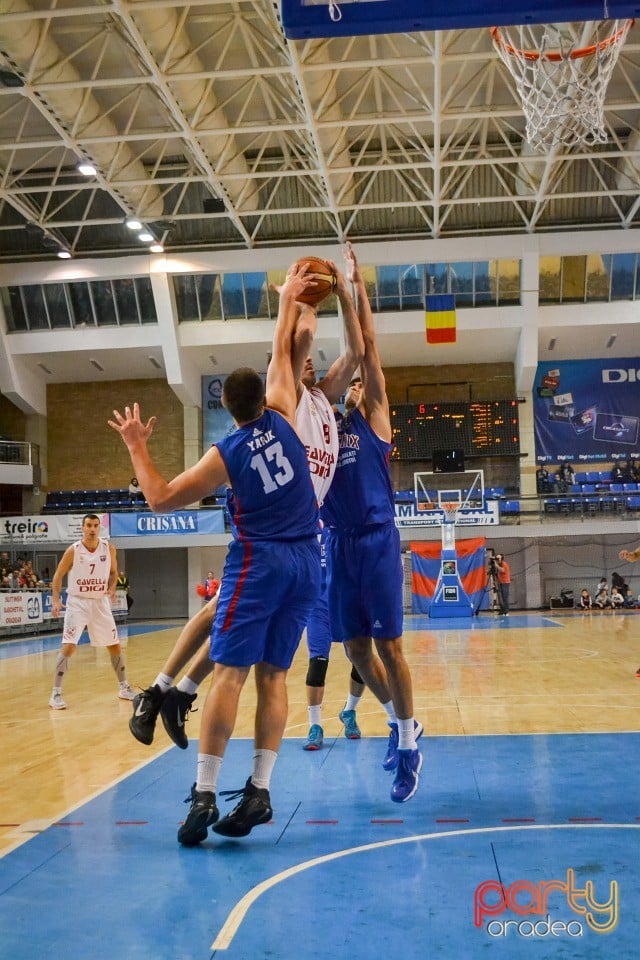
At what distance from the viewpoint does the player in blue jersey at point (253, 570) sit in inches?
141

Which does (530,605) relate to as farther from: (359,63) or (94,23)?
(94,23)

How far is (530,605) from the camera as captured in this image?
28.8m

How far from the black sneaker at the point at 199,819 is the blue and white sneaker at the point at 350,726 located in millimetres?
2639

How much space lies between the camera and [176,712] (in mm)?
4168

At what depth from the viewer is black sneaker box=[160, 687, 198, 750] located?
13.4 ft

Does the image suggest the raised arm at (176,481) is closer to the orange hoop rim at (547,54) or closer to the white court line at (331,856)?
the white court line at (331,856)

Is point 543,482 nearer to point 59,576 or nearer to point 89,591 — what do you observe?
point 89,591

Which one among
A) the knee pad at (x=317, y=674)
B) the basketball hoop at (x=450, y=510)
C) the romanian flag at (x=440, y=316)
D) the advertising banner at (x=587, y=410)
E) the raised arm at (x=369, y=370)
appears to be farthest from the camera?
the advertising banner at (x=587, y=410)

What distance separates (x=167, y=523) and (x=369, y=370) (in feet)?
72.3

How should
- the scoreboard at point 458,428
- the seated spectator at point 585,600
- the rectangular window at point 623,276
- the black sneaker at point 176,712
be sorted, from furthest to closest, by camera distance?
1. the scoreboard at point 458,428
2. the rectangular window at point 623,276
3. the seated spectator at point 585,600
4. the black sneaker at point 176,712

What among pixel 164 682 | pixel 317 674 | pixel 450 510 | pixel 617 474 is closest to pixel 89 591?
pixel 317 674

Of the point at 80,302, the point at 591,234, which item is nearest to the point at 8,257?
the point at 80,302

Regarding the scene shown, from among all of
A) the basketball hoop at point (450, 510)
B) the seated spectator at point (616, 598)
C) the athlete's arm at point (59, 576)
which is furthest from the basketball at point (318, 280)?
the seated spectator at point (616, 598)

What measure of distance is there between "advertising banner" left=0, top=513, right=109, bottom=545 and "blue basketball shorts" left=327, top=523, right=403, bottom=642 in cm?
2171
